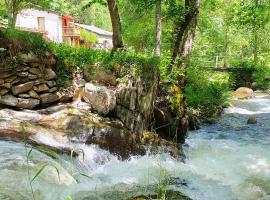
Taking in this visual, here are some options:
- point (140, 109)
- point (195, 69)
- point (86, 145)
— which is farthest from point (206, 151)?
point (195, 69)

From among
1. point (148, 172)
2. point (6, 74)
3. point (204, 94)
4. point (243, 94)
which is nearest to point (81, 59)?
point (6, 74)

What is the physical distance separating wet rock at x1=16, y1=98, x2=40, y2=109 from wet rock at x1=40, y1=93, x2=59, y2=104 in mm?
164

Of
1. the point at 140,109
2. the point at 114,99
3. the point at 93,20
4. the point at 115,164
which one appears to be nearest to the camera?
the point at 115,164

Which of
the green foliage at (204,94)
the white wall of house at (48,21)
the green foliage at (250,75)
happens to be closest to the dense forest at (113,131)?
the green foliage at (204,94)

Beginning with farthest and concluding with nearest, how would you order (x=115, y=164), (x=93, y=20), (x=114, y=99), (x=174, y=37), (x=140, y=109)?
(x=93, y=20), (x=174, y=37), (x=140, y=109), (x=114, y=99), (x=115, y=164)

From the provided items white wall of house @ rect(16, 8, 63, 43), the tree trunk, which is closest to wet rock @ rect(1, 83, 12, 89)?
the tree trunk

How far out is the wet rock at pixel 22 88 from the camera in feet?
28.1

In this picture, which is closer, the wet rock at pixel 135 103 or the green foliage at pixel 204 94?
the wet rock at pixel 135 103

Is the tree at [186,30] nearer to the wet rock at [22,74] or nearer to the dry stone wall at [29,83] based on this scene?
the dry stone wall at [29,83]

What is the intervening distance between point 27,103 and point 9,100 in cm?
43

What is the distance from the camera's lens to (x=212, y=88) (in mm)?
17109

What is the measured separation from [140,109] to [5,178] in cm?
548

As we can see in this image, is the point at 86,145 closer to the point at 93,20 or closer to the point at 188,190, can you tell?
the point at 188,190

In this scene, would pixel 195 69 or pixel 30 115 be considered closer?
pixel 30 115
